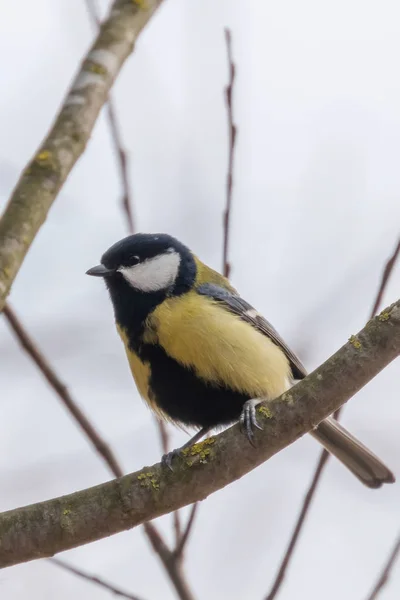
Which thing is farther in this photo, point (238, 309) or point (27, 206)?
point (238, 309)

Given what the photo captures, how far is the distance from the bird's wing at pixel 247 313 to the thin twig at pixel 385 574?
102 centimetres

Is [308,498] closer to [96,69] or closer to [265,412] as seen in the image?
[265,412]

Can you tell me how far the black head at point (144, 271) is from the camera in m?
2.83

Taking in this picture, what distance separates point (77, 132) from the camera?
2328mm

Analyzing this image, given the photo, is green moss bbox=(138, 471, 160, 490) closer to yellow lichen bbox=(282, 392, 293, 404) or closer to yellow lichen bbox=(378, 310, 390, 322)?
yellow lichen bbox=(282, 392, 293, 404)

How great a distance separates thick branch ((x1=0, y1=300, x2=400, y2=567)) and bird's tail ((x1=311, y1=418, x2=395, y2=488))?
134 centimetres

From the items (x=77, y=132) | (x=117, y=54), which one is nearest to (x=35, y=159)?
(x=77, y=132)

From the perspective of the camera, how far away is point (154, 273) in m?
2.96

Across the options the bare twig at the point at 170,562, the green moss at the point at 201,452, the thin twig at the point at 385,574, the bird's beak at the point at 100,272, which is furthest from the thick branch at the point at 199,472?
the bird's beak at the point at 100,272

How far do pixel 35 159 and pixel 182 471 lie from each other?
3.49ft

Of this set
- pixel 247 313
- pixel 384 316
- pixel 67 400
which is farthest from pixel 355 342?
pixel 247 313

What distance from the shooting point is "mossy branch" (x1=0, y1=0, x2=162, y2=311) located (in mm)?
2018

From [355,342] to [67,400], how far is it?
3.20ft

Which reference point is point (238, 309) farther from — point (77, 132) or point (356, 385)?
point (356, 385)
